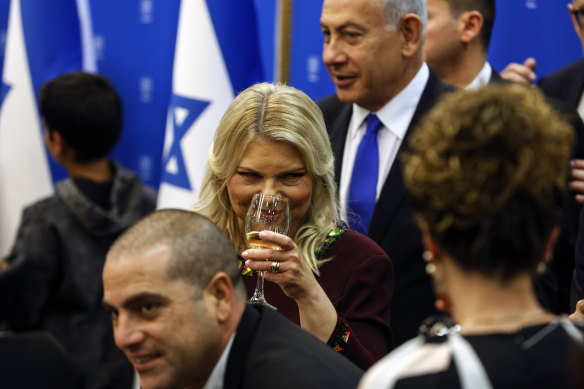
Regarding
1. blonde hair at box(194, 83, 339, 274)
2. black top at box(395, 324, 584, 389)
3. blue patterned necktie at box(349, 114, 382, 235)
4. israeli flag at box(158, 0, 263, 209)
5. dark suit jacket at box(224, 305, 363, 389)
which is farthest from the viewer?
israeli flag at box(158, 0, 263, 209)

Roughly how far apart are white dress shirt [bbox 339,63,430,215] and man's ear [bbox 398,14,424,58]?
9 centimetres

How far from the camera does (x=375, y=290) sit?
269cm

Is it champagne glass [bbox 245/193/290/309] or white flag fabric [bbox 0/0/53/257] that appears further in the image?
white flag fabric [bbox 0/0/53/257]

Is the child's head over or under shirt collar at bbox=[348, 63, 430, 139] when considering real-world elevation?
under

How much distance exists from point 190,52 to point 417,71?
152 cm

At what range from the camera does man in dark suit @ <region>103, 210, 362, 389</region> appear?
1.96 m

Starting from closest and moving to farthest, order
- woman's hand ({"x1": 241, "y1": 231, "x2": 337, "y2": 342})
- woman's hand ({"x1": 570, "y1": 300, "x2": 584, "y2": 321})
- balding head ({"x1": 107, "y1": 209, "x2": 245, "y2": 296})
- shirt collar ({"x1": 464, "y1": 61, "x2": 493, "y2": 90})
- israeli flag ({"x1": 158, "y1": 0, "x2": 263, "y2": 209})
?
1. balding head ({"x1": 107, "y1": 209, "x2": 245, "y2": 296})
2. woman's hand ({"x1": 570, "y1": 300, "x2": 584, "y2": 321})
3. woman's hand ({"x1": 241, "y1": 231, "x2": 337, "y2": 342})
4. shirt collar ({"x1": 464, "y1": 61, "x2": 493, "y2": 90})
5. israeli flag ({"x1": 158, "y1": 0, "x2": 263, "y2": 209})

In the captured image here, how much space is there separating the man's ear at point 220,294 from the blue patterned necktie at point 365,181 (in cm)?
139

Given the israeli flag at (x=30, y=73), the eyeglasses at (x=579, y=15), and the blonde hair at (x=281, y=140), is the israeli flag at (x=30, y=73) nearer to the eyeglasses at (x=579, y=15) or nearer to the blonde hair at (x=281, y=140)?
the blonde hair at (x=281, y=140)

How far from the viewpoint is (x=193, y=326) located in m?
1.98

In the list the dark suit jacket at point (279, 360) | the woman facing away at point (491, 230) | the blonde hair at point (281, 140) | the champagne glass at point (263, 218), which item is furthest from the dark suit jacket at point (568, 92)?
the woman facing away at point (491, 230)

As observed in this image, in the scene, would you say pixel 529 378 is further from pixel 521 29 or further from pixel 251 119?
pixel 521 29

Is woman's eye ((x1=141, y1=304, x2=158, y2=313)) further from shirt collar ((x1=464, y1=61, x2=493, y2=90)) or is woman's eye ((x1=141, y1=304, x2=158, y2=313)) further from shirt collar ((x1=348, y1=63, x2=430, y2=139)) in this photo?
shirt collar ((x1=464, y1=61, x2=493, y2=90))

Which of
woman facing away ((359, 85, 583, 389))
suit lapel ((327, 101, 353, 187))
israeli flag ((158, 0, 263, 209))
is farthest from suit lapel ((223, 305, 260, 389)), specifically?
israeli flag ((158, 0, 263, 209))
